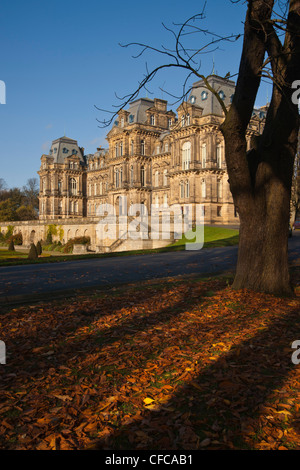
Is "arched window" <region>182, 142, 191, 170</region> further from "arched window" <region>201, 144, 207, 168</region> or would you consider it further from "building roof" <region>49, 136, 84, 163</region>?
"building roof" <region>49, 136, 84, 163</region>

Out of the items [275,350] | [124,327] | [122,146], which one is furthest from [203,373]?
[122,146]

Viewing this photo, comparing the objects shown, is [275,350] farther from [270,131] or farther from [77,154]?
[77,154]

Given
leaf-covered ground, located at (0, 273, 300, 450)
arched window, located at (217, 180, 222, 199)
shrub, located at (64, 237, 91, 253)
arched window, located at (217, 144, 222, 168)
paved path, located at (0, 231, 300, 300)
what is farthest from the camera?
shrub, located at (64, 237, 91, 253)

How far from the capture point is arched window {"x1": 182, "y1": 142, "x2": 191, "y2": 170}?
46156 millimetres

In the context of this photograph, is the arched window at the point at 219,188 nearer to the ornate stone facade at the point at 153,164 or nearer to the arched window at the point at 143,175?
the ornate stone facade at the point at 153,164

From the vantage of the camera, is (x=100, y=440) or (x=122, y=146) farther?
(x=122, y=146)

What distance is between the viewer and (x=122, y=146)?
5753 centimetres

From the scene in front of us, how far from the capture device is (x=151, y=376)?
4262 mm

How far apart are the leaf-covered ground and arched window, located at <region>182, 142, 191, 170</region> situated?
40663 millimetres

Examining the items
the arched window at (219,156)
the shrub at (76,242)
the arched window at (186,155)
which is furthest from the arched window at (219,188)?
the shrub at (76,242)

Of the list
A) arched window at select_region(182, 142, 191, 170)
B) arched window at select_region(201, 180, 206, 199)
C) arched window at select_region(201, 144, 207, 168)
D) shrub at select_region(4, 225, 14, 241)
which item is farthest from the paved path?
shrub at select_region(4, 225, 14, 241)

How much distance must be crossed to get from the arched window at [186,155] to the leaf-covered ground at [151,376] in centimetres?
4066

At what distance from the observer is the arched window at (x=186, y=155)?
46.2m
